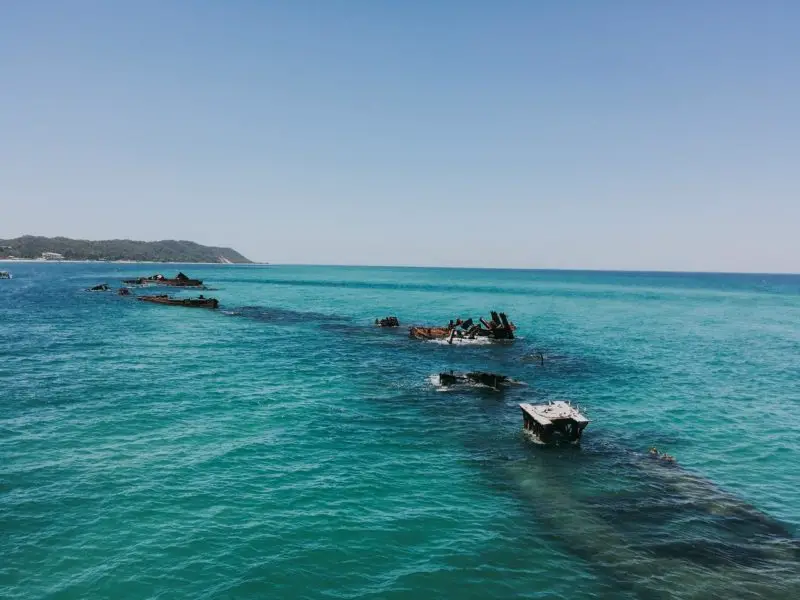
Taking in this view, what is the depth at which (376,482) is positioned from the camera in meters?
22.9

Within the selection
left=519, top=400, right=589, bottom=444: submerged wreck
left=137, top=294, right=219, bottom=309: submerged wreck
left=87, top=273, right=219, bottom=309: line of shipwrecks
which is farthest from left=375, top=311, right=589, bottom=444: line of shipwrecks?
left=87, top=273, right=219, bottom=309: line of shipwrecks

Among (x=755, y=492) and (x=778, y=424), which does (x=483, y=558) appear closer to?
(x=755, y=492)

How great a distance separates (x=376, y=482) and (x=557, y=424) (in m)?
11.4

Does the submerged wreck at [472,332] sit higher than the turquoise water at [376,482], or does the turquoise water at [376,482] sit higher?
the submerged wreck at [472,332]

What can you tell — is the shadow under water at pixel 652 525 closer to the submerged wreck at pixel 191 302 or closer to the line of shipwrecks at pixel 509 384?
the line of shipwrecks at pixel 509 384

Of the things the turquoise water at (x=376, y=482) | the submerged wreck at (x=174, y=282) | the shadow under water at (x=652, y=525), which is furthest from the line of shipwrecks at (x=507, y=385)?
the submerged wreck at (x=174, y=282)

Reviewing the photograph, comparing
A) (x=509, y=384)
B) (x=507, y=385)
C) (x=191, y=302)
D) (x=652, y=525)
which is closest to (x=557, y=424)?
(x=652, y=525)

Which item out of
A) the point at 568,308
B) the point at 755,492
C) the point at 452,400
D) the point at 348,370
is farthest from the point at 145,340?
the point at 568,308

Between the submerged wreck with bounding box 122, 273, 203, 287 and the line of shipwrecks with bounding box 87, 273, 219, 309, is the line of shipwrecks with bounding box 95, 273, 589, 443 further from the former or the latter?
the submerged wreck with bounding box 122, 273, 203, 287

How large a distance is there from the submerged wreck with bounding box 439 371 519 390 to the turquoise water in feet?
5.82

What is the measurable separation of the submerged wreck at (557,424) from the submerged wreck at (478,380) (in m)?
11.3

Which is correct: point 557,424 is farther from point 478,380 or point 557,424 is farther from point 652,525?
point 478,380

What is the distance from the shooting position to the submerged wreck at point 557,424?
2802 centimetres

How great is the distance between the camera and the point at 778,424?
34.0 m
